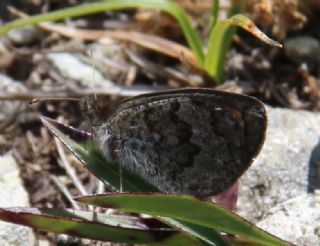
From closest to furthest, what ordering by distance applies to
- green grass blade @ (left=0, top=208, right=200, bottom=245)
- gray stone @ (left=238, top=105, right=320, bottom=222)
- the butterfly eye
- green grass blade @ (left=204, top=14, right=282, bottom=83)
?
green grass blade @ (left=0, top=208, right=200, bottom=245) < the butterfly eye < gray stone @ (left=238, top=105, right=320, bottom=222) < green grass blade @ (left=204, top=14, right=282, bottom=83)

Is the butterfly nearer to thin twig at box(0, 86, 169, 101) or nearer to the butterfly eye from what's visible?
the butterfly eye

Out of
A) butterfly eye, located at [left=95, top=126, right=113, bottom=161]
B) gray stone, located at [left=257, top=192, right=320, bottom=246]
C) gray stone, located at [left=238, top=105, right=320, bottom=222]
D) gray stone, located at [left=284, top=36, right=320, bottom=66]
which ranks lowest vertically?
gray stone, located at [left=257, top=192, right=320, bottom=246]

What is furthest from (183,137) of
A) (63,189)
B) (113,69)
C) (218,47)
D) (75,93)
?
(113,69)

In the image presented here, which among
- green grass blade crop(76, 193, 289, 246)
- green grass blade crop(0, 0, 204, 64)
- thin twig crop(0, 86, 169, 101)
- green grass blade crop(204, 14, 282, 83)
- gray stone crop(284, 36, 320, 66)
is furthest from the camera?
gray stone crop(284, 36, 320, 66)

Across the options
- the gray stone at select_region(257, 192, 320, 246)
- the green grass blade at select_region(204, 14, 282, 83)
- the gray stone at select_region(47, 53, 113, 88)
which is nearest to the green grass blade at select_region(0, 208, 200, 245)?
the gray stone at select_region(257, 192, 320, 246)

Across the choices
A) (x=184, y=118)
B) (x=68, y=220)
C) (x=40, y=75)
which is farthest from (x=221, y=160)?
(x=40, y=75)

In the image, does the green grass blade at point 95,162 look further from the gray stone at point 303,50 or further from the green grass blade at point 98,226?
the gray stone at point 303,50

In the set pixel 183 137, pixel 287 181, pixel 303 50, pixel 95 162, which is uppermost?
pixel 303 50

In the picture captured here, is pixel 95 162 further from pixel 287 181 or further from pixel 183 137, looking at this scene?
pixel 287 181

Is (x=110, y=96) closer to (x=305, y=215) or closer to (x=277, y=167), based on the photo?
(x=277, y=167)
